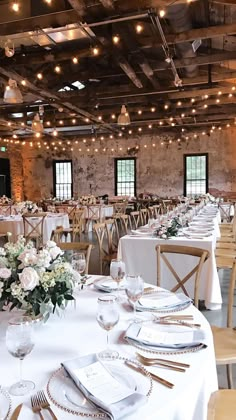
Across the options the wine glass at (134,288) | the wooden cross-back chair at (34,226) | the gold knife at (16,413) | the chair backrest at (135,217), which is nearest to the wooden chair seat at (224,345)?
the wine glass at (134,288)

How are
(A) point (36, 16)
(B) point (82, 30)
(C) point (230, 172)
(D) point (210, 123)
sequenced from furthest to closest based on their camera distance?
(C) point (230, 172), (D) point (210, 123), (B) point (82, 30), (A) point (36, 16)

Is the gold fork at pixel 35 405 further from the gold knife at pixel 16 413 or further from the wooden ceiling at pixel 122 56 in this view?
the wooden ceiling at pixel 122 56

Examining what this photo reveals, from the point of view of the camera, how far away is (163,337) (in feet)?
5.07

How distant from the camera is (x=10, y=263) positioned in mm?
1733

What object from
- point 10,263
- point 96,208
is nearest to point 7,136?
point 96,208

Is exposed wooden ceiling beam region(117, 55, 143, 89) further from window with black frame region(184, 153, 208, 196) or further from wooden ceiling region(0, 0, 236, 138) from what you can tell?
window with black frame region(184, 153, 208, 196)

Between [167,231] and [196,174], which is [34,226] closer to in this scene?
[167,231]

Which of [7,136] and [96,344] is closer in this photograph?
[96,344]

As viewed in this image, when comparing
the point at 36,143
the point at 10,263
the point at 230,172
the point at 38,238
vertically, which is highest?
the point at 36,143

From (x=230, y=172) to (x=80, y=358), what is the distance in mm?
14098

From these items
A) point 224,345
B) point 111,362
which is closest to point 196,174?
point 224,345

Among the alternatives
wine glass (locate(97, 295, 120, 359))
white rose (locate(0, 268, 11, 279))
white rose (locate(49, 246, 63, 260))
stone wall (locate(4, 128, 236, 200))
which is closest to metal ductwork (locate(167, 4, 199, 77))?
white rose (locate(49, 246, 63, 260))

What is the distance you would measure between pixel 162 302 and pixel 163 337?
44 centimetres

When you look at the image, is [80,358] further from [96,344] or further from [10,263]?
[10,263]
